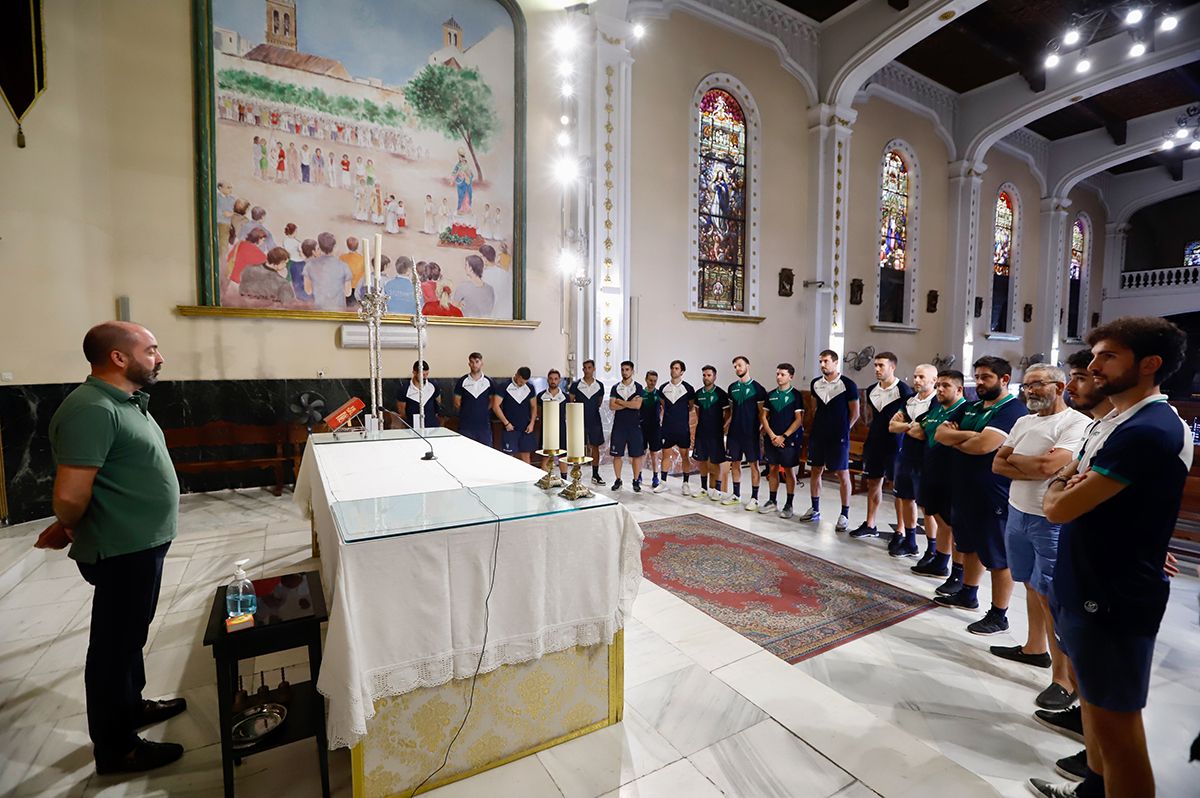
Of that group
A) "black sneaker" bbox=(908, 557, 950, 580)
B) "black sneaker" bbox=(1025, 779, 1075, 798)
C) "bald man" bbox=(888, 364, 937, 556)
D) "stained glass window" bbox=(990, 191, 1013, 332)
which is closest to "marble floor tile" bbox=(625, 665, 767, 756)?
"black sneaker" bbox=(1025, 779, 1075, 798)

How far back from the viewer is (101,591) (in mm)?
2070

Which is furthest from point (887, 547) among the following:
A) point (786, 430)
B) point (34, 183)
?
point (34, 183)

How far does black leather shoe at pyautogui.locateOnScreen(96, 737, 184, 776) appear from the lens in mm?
2127

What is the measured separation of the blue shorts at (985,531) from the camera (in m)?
3.34

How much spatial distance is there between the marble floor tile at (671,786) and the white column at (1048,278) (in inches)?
684

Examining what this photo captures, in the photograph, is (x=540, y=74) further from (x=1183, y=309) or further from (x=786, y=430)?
→ (x=1183, y=309)

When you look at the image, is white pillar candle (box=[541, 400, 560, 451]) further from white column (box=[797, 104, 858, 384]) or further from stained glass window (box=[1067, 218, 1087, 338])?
stained glass window (box=[1067, 218, 1087, 338])

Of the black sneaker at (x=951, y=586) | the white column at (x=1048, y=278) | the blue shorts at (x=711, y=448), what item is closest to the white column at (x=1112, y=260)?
the white column at (x=1048, y=278)

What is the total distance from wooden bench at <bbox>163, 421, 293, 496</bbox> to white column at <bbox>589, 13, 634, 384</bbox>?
4.16m

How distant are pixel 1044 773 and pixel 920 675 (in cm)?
71

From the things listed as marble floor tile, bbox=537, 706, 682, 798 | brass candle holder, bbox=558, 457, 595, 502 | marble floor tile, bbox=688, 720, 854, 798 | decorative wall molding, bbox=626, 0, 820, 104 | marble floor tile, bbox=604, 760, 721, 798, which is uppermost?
decorative wall molding, bbox=626, 0, 820, 104

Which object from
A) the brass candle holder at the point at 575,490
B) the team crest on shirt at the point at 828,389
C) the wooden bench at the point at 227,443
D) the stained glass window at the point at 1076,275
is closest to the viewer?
the brass candle holder at the point at 575,490

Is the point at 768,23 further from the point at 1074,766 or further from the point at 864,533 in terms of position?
the point at 1074,766

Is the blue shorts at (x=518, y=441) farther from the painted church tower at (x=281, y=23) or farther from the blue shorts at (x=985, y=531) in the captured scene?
the painted church tower at (x=281, y=23)
